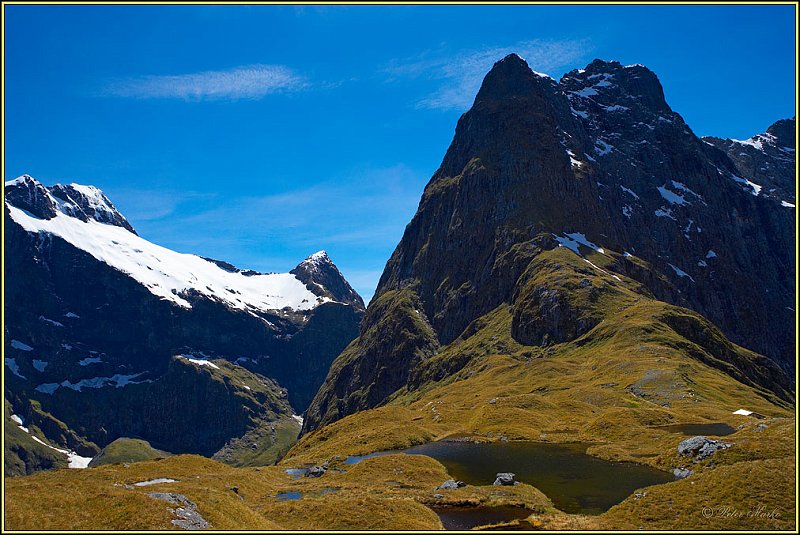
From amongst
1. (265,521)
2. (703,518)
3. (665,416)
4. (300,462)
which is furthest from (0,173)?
(665,416)

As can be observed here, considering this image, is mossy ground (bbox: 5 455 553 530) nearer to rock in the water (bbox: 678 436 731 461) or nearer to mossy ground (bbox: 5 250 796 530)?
mossy ground (bbox: 5 250 796 530)

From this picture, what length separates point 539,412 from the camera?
474 ft

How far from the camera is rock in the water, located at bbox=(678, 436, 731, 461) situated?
2763 inches

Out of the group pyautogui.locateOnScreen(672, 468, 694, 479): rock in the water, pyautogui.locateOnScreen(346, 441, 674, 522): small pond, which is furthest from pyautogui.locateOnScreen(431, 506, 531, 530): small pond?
pyautogui.locateOnScreen(672, 468, 694, 479): rock in the water

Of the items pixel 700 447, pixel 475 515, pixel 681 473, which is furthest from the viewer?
pixel 700 447

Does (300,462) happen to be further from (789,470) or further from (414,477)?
(789,470)

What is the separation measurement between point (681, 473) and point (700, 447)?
636 centimetres

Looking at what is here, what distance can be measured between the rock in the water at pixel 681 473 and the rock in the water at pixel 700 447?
9.43 feet

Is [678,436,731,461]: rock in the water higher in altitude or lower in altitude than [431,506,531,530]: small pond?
higher

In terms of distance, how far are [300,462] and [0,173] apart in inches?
3427

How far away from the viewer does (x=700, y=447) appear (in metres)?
73.9

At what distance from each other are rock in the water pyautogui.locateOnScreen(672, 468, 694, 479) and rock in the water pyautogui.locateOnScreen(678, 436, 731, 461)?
2.88 m

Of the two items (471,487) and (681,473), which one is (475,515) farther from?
(681,473)

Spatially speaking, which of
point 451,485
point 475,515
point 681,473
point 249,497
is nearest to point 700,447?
point 681,473
